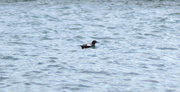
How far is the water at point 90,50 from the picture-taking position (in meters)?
14.1

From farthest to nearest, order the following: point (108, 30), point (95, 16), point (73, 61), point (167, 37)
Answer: point (95, 16)
point (108, 30)
point (167, 37)
point (73, 61)

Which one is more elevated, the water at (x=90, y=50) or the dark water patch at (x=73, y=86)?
the dark water patch at (x=73, y=86)

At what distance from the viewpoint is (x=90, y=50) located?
20609 millimetres

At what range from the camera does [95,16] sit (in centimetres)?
3416

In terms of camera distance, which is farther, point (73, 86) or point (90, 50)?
point (90, 50)

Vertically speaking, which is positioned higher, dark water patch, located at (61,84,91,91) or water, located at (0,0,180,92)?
dark water patch, located at (61,84,91,91)

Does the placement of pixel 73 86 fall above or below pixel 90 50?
above

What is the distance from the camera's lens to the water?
14070 millimetres

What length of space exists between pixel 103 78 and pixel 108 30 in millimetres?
13091

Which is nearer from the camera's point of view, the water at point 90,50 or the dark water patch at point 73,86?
the dark water patch at point 73,86

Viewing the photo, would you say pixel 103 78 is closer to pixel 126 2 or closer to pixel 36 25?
pixel 36 25

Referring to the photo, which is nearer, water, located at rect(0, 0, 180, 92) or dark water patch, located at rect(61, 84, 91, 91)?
dark water patch, located at rect(61, 84, 91, 91)

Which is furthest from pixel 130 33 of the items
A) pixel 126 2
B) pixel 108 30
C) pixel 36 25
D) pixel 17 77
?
pixel 126 2

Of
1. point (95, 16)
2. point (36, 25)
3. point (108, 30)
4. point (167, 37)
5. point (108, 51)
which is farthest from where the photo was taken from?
point (95, 16)
